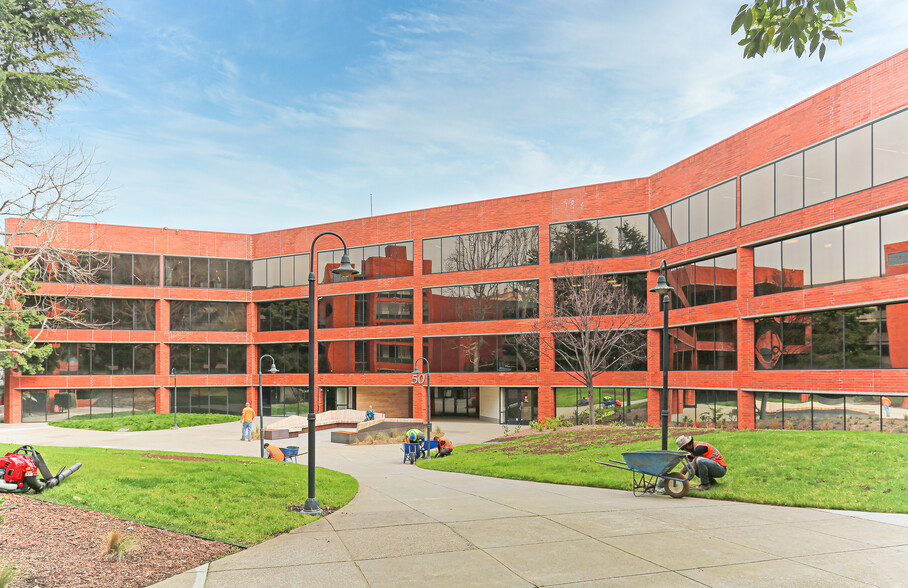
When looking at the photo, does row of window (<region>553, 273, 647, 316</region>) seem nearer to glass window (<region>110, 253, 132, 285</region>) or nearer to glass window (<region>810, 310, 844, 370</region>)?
glass window (<region>810, 310, 844, 370</region>)

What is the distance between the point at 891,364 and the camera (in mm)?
24797

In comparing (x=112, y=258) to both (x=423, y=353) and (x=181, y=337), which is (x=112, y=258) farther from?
(x=423, y=353)

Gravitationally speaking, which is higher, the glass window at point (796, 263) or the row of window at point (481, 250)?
the row of window at point (481, 250)

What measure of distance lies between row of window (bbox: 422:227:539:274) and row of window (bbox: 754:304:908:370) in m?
16.1

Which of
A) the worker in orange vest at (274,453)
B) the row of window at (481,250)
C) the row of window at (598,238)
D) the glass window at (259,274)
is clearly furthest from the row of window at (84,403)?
the row of window at (598,238)

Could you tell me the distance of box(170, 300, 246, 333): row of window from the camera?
51781 millimetres

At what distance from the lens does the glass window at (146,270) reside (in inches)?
1984

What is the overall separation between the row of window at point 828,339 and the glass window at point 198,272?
40968 mm

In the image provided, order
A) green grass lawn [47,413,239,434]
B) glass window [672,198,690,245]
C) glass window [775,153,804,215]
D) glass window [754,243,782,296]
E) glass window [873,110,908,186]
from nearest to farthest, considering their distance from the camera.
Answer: glass window [873,110,908,186]
glass window [775,153,804,215]
glass window [754,243,782,296]
glass window [672,198,690,245]
green grass lawn [47,413,239,434]

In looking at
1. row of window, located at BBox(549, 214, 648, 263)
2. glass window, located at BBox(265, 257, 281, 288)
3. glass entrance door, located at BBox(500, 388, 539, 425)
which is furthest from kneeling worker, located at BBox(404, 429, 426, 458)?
glass window, located at BBox(265, 257, 281, 288)

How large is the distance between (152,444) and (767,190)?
31.9 m

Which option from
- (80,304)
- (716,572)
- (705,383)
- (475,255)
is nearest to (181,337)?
(80,304)

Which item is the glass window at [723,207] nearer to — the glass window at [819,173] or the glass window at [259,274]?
the glass window at [819,173]

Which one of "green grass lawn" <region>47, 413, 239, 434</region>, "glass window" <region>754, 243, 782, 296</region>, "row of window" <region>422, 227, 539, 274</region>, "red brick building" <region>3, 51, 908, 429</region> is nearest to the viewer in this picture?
"red brick building" <region>3, 51, 908, 429</region>
